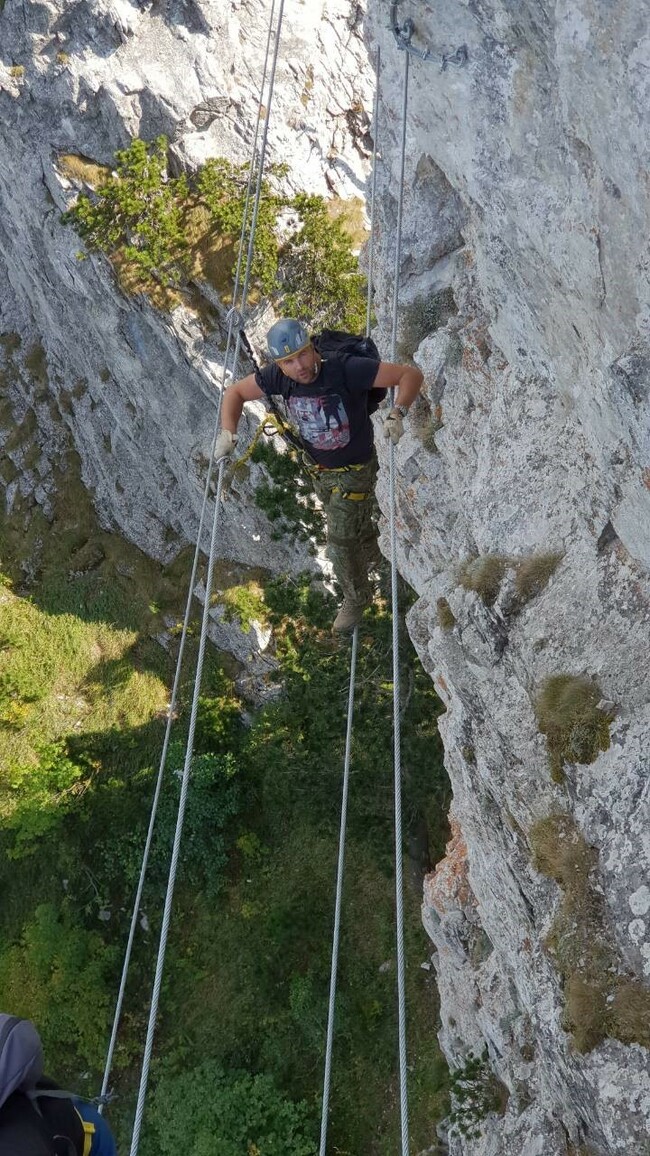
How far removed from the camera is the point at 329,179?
1538 cm

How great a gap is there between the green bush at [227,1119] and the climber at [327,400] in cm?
1209

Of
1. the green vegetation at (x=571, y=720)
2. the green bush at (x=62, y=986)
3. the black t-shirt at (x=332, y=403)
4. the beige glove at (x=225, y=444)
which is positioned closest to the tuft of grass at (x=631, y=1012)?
the green vegetation at (x=571, y=720)

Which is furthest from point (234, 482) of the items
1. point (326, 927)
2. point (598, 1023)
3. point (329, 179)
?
point (598, 1023)

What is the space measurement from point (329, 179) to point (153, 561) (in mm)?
10829

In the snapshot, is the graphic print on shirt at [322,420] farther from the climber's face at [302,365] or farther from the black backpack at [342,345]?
the black backpack at [342,345]

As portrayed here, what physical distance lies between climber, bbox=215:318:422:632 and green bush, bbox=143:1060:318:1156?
12.1m

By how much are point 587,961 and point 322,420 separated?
4.55 metres

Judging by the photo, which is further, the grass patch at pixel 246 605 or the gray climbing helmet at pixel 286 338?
the grass patch at pixel 246 605

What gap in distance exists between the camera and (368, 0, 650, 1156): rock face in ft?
14.0

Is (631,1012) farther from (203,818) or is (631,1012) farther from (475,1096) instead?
(203,818)

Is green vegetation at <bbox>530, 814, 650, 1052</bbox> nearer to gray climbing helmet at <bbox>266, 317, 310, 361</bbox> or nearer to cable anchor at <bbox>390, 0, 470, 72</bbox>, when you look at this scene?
gray climbing helmet at <bbox>266, 317, 310, 361</bbox>

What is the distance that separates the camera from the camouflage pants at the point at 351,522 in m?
8.62

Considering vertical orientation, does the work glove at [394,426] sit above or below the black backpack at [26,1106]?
above

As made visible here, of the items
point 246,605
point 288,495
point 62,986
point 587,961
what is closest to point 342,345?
point 587,961
